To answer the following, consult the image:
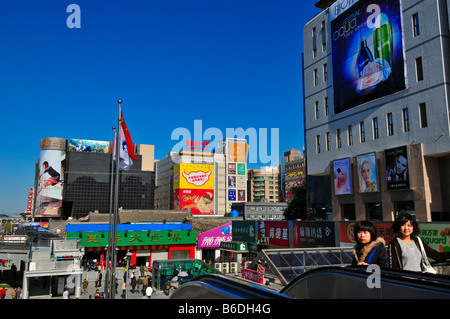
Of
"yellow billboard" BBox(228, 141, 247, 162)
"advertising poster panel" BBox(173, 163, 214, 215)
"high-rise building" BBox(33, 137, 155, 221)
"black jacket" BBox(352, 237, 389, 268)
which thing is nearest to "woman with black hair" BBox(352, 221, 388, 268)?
"black jacket" BBox(352, 237, 389, 268)

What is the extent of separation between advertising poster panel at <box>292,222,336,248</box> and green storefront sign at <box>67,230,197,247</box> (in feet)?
53.4

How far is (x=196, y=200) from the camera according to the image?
123438 mm

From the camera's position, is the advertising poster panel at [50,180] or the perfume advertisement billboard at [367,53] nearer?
the perfume advertisement billboard at [367,53]

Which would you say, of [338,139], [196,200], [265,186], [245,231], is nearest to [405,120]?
[338,139]

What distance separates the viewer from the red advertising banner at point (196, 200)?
398 feet

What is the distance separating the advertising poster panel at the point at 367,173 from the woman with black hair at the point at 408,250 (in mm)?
28928

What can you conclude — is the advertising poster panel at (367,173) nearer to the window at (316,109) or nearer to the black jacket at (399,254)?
the window at (316,109)

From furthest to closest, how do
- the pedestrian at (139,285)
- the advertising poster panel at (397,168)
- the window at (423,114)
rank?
the advertising poster panel at (397,168) → the window at (423,114) → the pedestrian at (139,285)

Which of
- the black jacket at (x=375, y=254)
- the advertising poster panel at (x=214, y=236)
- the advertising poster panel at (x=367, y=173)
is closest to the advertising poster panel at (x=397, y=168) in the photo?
the advertising poster panel at (x=367, y=173)

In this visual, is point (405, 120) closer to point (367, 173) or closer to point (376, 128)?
point (376, 128)

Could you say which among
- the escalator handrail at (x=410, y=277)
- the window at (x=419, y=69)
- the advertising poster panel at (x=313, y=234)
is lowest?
the advertising poster panel at (x=313, y=234)

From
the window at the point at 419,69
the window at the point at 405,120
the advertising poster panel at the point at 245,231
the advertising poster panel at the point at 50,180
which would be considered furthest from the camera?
the advertising poster panel at the point at 50,180

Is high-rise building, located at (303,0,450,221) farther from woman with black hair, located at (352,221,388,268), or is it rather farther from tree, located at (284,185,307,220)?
woman with black hair, located at (352,221,388,268)
